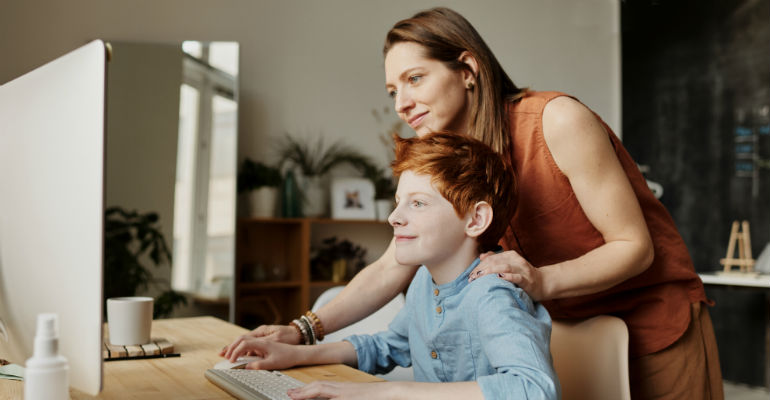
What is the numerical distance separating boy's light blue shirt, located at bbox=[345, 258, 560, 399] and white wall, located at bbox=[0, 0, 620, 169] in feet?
10.8

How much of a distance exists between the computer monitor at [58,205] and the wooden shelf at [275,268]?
3445mm

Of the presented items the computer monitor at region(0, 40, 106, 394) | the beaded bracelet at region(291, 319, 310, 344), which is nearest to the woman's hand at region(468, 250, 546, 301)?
the beaded bracelet at region(291, 319, 310, 344)

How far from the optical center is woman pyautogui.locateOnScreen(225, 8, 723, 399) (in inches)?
47.3

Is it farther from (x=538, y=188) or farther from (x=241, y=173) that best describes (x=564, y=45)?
(x=538, y=188)

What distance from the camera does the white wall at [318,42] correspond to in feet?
13.5

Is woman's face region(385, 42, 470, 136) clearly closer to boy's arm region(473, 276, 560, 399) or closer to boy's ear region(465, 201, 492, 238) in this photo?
boy's ear region(465, 201, 492, 238)

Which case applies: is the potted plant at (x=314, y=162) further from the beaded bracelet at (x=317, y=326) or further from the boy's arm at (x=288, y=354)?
the boy's arm at (x=288, y=354)

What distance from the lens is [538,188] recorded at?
129 centimetres

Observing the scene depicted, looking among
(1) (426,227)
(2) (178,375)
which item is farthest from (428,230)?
(2) (178,375)

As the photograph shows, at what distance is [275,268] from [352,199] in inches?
27.2

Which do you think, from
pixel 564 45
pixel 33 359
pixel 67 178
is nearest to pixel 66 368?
pixel 33 359

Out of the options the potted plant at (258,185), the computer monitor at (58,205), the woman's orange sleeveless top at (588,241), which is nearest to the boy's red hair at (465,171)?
the woman's orange sleeveless top at (588,241)

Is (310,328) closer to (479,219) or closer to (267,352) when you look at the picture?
(267,352)

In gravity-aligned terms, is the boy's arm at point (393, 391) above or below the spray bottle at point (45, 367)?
below
